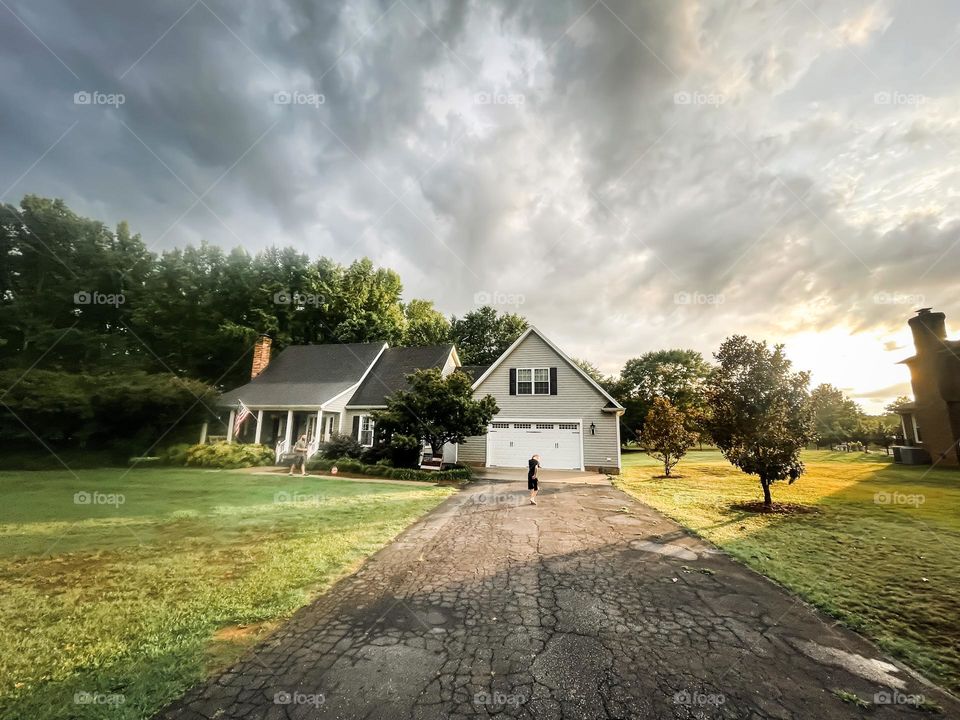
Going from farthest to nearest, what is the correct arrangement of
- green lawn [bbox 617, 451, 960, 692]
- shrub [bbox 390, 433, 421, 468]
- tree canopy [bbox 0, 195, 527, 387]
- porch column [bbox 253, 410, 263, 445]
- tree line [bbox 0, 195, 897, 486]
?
tree canopy [bbox 0, 195, 527, 387]
porch column [bbox 253, 410, 263, 445]
shrub [bbox 390, 433, 421, 468]
tree line [bbox 0, 195, 897, 486]
green lawn [bbox 617, 451, 960, 692]

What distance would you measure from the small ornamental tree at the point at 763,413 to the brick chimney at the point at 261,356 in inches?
1055

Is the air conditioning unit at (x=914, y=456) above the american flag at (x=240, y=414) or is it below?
below

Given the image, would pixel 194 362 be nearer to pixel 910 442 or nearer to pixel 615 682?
pixel 615 682

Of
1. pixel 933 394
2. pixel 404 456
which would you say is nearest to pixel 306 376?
pixel 404 456

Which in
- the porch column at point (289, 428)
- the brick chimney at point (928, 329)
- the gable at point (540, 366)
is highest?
the brick chimney at point (928, 329)

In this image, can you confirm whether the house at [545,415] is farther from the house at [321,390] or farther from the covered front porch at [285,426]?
the covered front porch at [285,426]

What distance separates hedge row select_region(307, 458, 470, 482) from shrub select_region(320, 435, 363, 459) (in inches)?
44.6

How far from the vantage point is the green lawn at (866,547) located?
3834mm

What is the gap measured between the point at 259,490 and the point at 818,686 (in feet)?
44.3

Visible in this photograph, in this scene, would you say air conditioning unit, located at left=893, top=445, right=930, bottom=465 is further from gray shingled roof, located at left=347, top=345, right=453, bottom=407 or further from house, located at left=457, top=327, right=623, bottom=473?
gray shingled roof, located at left=347, top=345, right=453, bottom=407

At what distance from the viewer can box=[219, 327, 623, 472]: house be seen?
1914cm

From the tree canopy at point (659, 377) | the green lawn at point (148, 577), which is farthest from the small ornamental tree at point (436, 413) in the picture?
the tree canopy at point (659, 377)

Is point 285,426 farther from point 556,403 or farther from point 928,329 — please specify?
point 928,329

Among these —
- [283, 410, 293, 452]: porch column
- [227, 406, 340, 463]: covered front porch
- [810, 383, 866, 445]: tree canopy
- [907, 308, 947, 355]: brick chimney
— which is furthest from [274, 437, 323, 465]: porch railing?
[810, 383, 866, 445]: tree canopy
